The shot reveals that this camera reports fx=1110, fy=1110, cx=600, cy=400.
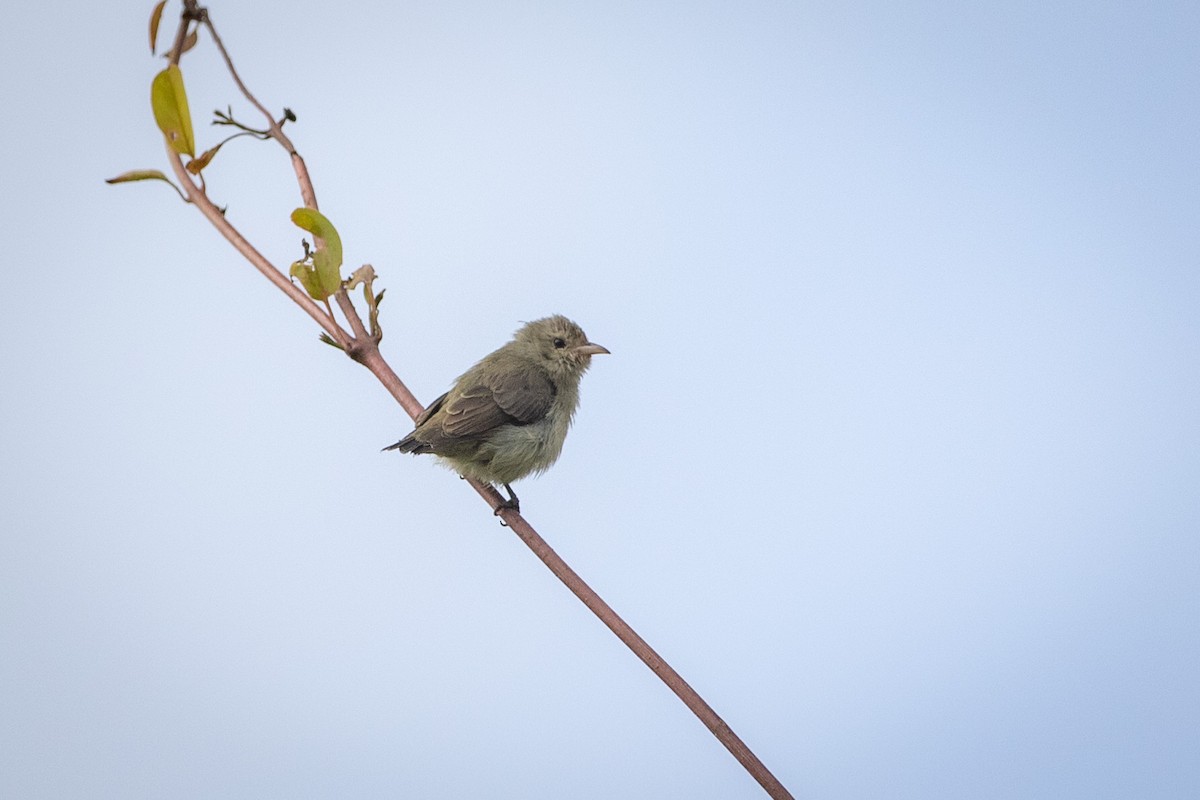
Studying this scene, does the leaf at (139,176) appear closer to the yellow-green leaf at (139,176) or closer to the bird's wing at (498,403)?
the yellow-green leaf at (139,176)

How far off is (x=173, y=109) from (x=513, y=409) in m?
2.30

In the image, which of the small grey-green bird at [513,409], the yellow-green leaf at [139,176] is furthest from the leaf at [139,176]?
the small grey-green bird at [513,409]

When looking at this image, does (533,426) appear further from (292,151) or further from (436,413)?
(292,151)

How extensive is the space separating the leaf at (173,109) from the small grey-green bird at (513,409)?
67.7 inches

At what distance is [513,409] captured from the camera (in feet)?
12.9

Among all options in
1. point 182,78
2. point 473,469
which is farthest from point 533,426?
point 182,78

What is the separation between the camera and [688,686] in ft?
4.83

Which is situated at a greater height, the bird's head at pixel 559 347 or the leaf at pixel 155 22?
the bird's head at pixel 559 347

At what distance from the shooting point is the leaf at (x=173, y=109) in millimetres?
1670

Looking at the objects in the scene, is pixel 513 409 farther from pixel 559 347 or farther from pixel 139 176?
pixel 139 176

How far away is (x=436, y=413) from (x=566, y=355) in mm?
584

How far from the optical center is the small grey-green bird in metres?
3.76

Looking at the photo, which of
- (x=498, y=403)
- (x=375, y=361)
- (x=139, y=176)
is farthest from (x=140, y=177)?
(x=498, y=403)

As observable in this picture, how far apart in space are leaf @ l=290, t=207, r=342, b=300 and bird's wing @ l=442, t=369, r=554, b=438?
1872mm
